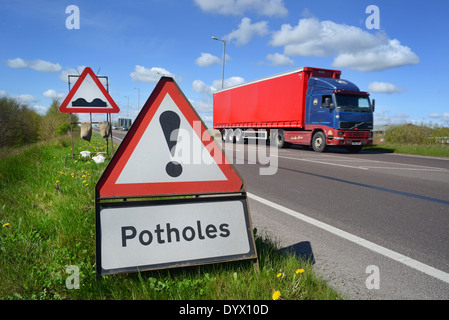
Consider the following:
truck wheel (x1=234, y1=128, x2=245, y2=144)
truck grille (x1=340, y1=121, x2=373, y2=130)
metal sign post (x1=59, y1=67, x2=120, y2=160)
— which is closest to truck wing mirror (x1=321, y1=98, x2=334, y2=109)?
truck grille (x1=340, y1=121, x2=373, y2=130)

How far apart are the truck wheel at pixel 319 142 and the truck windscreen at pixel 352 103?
1.70 metres

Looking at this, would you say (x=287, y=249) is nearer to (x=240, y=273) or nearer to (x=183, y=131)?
(x=240, y=273)

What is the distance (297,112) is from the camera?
17.7 metres

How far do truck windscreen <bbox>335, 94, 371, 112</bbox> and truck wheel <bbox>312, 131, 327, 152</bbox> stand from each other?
1696mm

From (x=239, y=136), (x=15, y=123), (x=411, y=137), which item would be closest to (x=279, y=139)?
(x=239, y=136)

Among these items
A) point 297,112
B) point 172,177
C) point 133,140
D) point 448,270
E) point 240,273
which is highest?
point 297,112

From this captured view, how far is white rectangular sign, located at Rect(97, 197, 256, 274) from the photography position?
2.01 meters

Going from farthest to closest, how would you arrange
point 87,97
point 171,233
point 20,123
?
point 20,123
point 87,97
point 171,233

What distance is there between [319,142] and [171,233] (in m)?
15.3

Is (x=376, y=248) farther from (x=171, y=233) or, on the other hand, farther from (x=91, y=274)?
(x=91, y=274)

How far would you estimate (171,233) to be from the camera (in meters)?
2.14

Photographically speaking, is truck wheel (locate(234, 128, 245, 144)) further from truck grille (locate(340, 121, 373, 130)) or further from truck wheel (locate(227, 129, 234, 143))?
truck grille (locate(340, 121, 373, 130))
